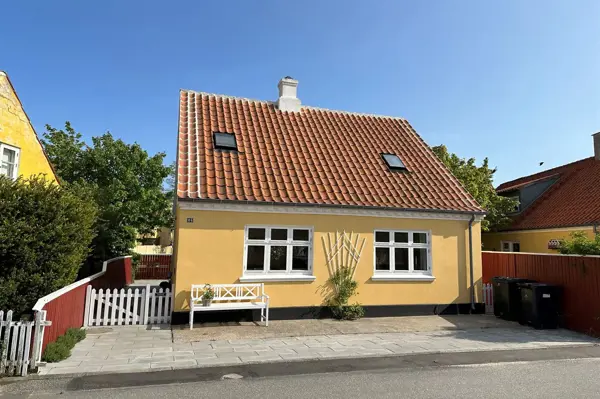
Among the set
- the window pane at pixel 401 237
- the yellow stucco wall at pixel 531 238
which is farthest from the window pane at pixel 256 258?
the yellow stucco wall at pixel 531 238

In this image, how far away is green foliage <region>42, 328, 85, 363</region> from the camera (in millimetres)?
6762

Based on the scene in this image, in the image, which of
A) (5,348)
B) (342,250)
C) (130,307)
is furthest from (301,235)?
(5,348)

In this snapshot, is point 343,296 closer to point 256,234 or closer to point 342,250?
point 342,250

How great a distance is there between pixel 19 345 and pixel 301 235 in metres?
7.00

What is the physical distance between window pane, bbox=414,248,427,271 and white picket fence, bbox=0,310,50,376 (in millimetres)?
9816

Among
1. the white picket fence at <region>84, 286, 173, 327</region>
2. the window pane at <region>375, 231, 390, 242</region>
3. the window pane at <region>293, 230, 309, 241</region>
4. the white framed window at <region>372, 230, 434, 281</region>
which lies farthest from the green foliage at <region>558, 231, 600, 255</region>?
the white picket fence at <region>84, 286, 173, 327</region>

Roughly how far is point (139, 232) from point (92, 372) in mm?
18277

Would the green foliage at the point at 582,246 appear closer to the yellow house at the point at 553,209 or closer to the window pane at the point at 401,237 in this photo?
the window pane at the point at 401,237

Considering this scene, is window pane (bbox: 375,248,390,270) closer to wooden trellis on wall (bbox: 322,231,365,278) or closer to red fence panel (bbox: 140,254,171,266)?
wooden trellis on wall (bbox: 322,231,365,278)

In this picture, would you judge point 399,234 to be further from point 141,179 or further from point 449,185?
point 141,179

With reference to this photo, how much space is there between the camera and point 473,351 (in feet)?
27.1

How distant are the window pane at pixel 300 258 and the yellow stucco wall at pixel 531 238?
13949 millimetres

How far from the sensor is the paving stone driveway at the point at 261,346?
7.01m

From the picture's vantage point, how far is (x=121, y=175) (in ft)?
78.2
